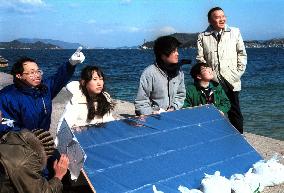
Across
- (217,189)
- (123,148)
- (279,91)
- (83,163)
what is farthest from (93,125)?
(279,91)

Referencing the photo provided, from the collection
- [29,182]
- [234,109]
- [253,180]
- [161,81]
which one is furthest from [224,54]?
[29,182]

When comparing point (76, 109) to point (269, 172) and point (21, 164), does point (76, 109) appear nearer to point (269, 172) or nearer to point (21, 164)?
point (21, 164)

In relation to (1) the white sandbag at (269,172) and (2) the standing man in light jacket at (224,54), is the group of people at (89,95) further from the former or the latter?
(1) the white sandbag at (269,172)

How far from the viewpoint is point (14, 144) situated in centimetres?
336

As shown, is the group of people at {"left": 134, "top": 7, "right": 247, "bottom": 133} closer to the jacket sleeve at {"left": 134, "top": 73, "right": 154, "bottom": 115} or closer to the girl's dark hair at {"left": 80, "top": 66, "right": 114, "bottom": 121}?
the jacket sleeve at {"left": 134, "top": 73, "right": 154, "bottom": 115}

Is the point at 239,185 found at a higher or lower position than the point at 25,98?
lower

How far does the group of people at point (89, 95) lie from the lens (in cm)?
343

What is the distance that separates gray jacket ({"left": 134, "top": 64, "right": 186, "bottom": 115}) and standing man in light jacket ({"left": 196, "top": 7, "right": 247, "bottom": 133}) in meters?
1.10

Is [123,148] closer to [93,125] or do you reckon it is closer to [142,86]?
[93,125]

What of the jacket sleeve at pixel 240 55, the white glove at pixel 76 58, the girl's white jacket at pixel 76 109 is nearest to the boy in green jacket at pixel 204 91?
the jacket sleeve at pixel 240 55

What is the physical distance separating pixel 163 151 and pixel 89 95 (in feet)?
4.07

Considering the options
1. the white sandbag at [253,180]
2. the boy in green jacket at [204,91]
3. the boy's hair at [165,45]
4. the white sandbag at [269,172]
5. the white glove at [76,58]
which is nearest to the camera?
the white sandbag at [253,180]

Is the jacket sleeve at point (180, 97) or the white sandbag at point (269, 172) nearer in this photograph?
the white sandbag at point (269, 172)

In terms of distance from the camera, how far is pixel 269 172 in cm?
557
